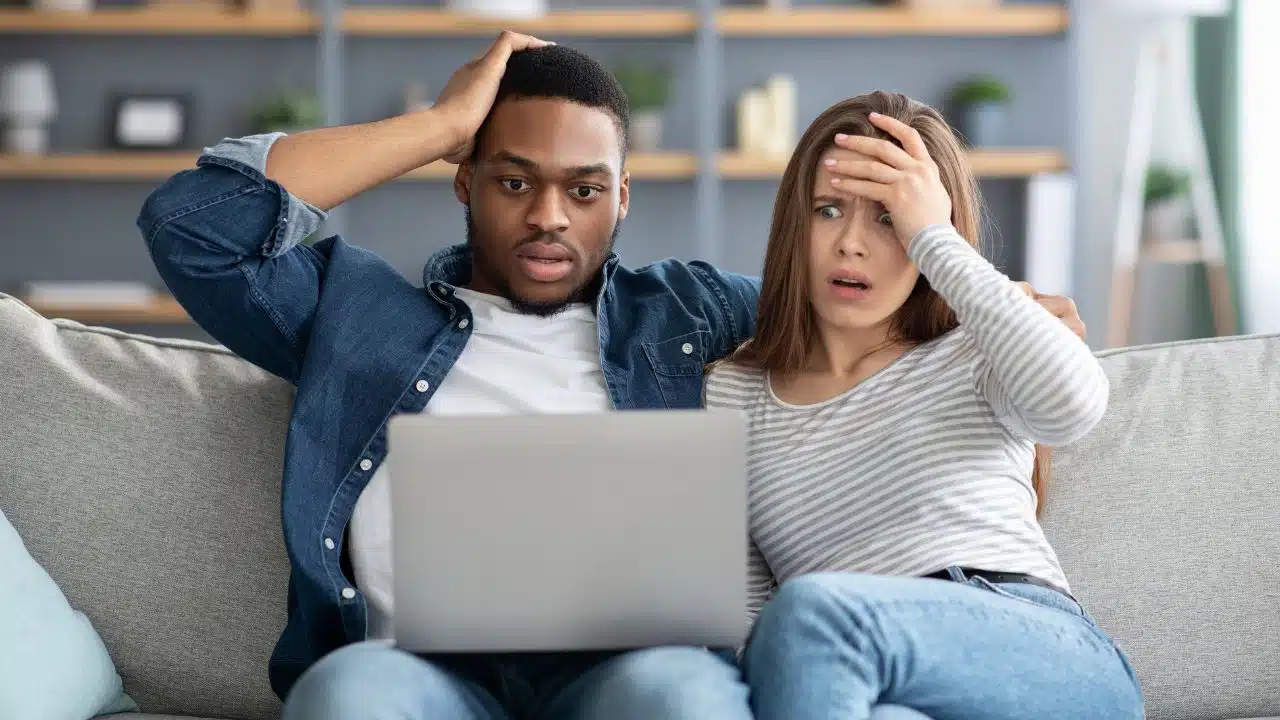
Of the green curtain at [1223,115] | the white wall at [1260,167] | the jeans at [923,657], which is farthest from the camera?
the green curtain at [1223,115]

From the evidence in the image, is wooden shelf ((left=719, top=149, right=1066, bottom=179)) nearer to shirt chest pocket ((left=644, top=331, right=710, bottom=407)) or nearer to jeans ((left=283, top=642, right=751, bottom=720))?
shirt chest pocket ((left=644, top=331, right=710, bottom=407))

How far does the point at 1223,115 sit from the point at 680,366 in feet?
10.4

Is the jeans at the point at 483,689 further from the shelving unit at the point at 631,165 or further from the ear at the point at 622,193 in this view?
the shelving unit at the point at 631,165

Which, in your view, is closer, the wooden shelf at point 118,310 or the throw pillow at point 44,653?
the throw pillow at point 44,653

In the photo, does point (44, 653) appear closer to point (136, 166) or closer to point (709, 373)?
point (709, 373)

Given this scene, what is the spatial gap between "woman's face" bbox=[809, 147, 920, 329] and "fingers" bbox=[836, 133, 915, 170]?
0.01 metres

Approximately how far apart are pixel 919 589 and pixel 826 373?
1.34ft

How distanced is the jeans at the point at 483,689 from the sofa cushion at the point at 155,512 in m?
0.38

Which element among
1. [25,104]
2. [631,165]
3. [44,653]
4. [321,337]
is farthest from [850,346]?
[25,104]

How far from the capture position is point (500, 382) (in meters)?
1.56

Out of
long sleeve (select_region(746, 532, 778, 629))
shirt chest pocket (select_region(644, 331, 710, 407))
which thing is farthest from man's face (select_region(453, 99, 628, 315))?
long sleeve (select_region(746, 532, 778, 629))

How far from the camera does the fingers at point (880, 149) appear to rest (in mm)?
1423

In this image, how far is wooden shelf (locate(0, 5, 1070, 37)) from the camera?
164 inches

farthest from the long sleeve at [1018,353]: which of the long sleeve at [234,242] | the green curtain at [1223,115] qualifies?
the green curtain at [1223,115]
